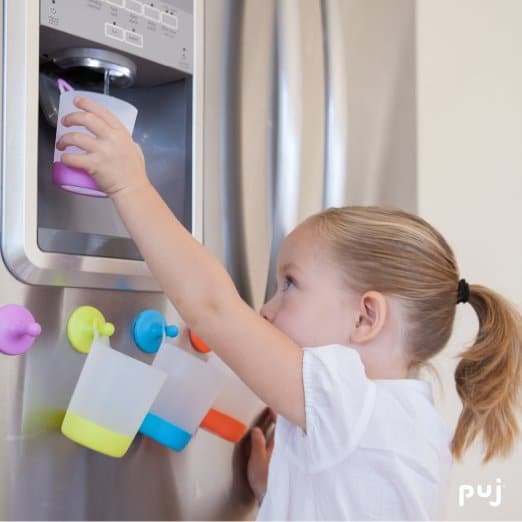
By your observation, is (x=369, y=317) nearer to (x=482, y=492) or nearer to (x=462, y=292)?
(x=462, y=292)

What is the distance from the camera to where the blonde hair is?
1160 mm

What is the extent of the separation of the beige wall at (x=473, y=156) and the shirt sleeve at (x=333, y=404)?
623 mm

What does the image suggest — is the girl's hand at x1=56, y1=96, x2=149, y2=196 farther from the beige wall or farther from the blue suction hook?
the beige wall

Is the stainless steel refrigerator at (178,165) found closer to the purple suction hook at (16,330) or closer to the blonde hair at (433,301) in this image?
the purple suction hook at (16,330)

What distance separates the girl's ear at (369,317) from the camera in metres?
→ 1.13

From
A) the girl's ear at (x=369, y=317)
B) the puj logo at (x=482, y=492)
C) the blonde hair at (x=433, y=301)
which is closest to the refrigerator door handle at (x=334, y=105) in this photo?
the blonde hair at (x=433, y=301)

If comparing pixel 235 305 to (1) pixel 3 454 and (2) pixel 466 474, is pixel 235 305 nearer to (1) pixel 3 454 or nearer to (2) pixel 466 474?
(1) pixel 3 454

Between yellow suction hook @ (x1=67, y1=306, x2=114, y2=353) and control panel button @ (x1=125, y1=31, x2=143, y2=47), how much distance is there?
0.32 meters

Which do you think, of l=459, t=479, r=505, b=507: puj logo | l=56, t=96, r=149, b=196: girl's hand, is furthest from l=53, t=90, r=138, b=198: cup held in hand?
l=459, t=479, r=505, b=507: puj logo

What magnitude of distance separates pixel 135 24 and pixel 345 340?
46 centimetres

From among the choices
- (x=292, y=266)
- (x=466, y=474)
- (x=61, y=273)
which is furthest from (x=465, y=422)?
(x=61, y=273)

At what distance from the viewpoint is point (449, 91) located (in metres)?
1.71

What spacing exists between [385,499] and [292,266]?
31 centimetres

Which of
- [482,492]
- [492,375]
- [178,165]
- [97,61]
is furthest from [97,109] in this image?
[482,492]
